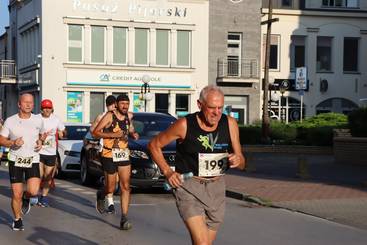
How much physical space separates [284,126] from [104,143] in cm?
2375

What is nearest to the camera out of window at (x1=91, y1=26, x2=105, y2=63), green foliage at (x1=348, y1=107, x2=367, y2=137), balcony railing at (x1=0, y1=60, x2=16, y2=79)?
green foliage at (x1=348, y1=107, x2=367, y2=137)

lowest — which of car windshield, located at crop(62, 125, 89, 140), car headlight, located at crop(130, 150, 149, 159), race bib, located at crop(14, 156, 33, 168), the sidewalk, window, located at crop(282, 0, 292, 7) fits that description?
the sidewalk

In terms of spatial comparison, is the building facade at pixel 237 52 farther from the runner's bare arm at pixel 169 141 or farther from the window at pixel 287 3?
the runner's bare arm at pixel 169 141

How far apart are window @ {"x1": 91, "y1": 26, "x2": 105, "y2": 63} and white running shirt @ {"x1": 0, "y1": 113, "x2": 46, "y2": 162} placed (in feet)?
98.0

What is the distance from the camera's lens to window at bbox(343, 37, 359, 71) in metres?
43.2

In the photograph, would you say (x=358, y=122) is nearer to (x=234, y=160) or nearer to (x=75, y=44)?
(x=234, y=160)

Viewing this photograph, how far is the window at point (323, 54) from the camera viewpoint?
4294cm

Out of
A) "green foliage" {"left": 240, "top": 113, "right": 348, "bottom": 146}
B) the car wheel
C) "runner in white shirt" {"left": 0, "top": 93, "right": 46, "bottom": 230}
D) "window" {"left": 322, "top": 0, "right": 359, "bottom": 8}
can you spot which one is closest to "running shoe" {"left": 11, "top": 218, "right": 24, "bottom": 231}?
"runner in white shirt" {"left": 0, "top": 93, "right": 46, "bottom": 230}

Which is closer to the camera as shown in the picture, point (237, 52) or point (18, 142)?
point (18, 142)

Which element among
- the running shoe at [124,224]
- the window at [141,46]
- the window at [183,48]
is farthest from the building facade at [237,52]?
the running shoe at [124,224]

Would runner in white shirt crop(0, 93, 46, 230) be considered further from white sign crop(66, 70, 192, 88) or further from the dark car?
white sign crop(66, 70, 192, 88)

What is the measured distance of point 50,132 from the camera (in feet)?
39.6

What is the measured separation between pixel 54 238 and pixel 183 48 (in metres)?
32.2

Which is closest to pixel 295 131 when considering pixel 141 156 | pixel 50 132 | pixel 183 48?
pixel 183 48
